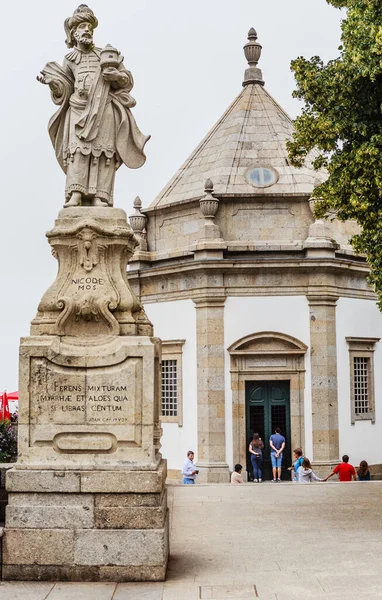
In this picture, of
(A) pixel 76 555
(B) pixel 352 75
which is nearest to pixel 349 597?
(A) pixel 76 555

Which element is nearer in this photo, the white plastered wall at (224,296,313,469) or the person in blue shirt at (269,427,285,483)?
the person in blue shirt at (269,427,285,483)

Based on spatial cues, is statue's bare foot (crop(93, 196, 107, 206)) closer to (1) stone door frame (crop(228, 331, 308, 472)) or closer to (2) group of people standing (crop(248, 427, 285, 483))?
(2) group of people standing (crop(248, 427, 285, 483))

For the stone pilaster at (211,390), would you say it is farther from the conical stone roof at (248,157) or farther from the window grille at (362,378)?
the window grille at (362,378)

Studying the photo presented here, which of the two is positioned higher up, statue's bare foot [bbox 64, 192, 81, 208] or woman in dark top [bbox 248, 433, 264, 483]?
statue's bare foot [bbox 64, 192, 81, 208]

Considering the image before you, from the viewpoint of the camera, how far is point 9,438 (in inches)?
476

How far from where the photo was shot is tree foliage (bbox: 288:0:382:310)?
11.2 m

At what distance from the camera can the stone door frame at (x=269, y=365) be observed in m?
21.3

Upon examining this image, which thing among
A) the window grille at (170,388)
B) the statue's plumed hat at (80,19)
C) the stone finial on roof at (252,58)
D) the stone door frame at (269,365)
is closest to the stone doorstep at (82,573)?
the statue's plumed hat at (80,19)

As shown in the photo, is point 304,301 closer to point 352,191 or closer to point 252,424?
point 252,424

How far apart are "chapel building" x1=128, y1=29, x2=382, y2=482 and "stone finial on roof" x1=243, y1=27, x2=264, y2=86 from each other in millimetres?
4110

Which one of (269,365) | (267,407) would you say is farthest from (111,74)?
(267,407)

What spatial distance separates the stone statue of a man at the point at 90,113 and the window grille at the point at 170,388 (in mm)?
14188

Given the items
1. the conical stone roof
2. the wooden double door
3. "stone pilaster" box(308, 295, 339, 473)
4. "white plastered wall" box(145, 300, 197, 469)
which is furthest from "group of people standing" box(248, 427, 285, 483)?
the conical stone roof

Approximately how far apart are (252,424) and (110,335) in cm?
1452
